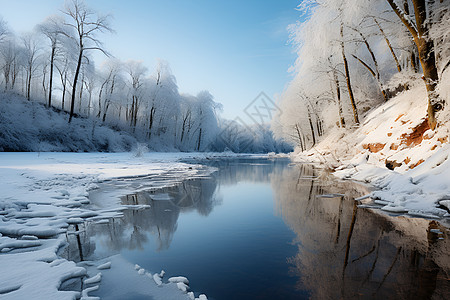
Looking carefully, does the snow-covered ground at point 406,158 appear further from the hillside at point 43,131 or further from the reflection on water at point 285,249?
the hillside at point 43,131

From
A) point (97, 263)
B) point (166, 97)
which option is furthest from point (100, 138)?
point (97, 263)

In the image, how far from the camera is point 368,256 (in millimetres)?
2604

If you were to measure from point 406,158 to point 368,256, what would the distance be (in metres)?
6.70

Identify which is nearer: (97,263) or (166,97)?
(97,263)

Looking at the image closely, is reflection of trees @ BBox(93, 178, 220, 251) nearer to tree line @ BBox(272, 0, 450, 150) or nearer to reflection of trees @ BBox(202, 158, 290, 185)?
reflection of trees @ BBox(202, 158, 290, 185)

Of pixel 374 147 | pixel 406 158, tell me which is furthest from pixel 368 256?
pixel 374 147

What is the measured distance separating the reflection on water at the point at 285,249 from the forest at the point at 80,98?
1956 cm

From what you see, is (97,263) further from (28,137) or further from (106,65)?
(106,65)

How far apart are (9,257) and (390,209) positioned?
A: 606 centimetres

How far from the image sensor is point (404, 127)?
880cm

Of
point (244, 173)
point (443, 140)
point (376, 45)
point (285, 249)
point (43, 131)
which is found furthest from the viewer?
point (43, 131)

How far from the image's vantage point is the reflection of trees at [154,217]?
10.6 ft

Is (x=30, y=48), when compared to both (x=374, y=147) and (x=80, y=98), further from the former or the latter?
(x=374, y=147)

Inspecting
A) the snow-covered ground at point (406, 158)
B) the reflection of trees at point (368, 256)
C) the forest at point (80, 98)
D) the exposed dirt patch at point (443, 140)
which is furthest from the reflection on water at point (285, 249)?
the forest at point (80, 98)
